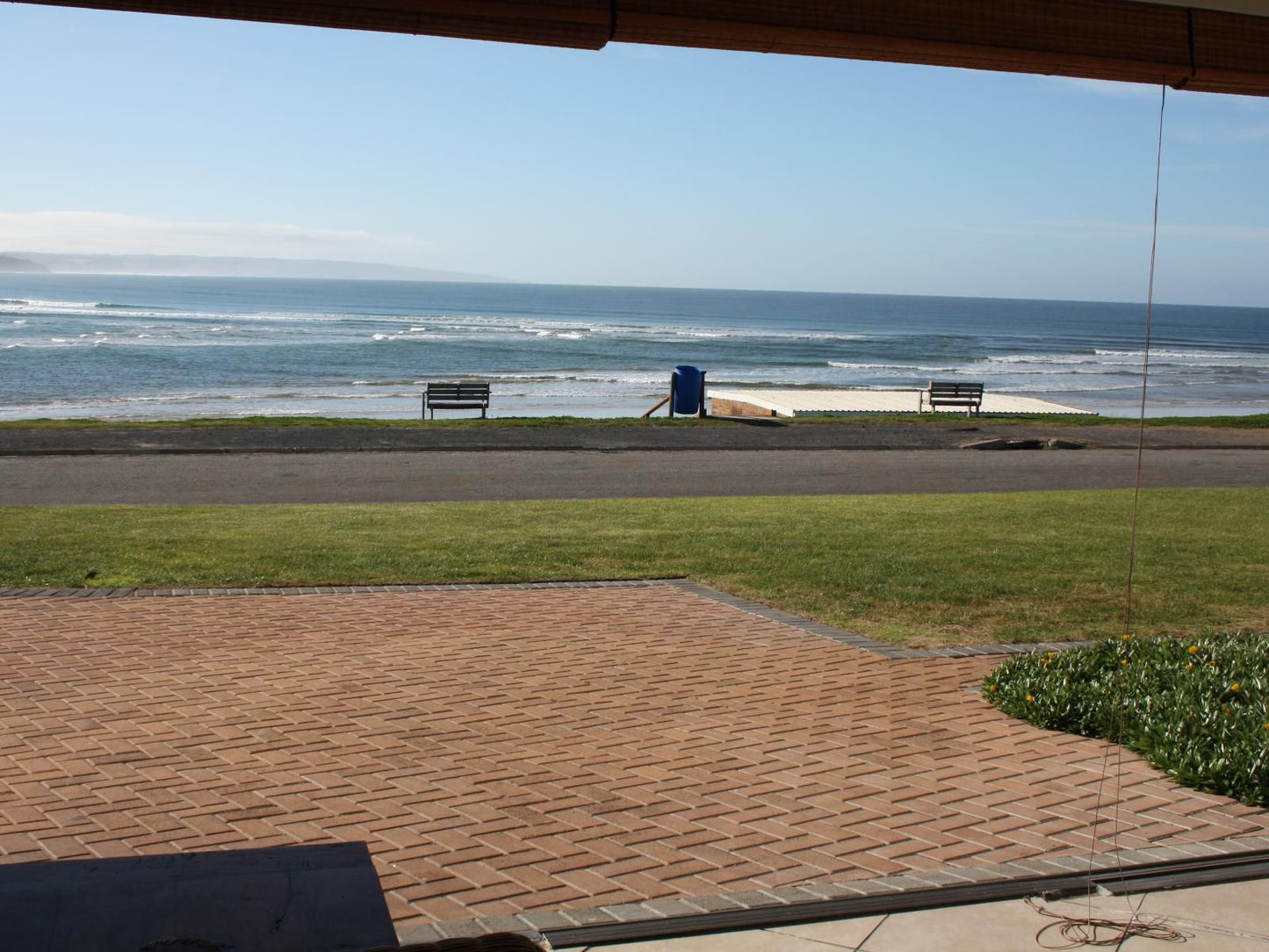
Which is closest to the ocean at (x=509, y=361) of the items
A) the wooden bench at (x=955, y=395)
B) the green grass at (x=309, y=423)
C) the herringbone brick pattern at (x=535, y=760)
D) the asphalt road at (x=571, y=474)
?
the wooden bench at (x=955, y=395)

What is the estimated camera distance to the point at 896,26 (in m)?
3.67

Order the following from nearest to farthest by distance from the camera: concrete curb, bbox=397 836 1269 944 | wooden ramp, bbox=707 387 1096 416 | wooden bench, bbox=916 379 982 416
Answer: concrete curb, bbox=397 836 1269 944, wooden ramp, bbox=707 387 1096 416, wooden bench, bbox=916 379 982 416

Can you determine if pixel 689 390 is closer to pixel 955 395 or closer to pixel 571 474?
pixel 955 395

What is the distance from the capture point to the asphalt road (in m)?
15.0

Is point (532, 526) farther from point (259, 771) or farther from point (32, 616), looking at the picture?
point (259, 771)

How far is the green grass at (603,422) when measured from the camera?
70.2 feet

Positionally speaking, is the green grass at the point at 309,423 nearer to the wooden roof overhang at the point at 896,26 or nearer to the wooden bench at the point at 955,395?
the wooden bench at the point at 955,395

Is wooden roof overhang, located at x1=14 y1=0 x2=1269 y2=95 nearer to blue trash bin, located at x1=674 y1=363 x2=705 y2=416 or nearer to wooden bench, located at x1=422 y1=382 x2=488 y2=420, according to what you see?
blue trash bin, located at x1=674 y1=363 x2=705 y2=416

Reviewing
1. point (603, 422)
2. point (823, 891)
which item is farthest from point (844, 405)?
point (823, 891)

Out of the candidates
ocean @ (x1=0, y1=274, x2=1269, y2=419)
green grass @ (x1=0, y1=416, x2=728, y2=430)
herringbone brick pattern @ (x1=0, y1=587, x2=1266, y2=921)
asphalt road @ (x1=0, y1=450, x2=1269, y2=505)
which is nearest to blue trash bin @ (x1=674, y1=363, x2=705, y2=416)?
green grass @ (x1=0, y1=416, x2=728, y2=430)

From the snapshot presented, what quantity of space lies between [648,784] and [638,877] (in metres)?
0.92

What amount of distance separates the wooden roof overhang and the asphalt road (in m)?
11.4

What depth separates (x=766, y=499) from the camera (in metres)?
14.6

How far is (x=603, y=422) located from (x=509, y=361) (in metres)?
39.2
